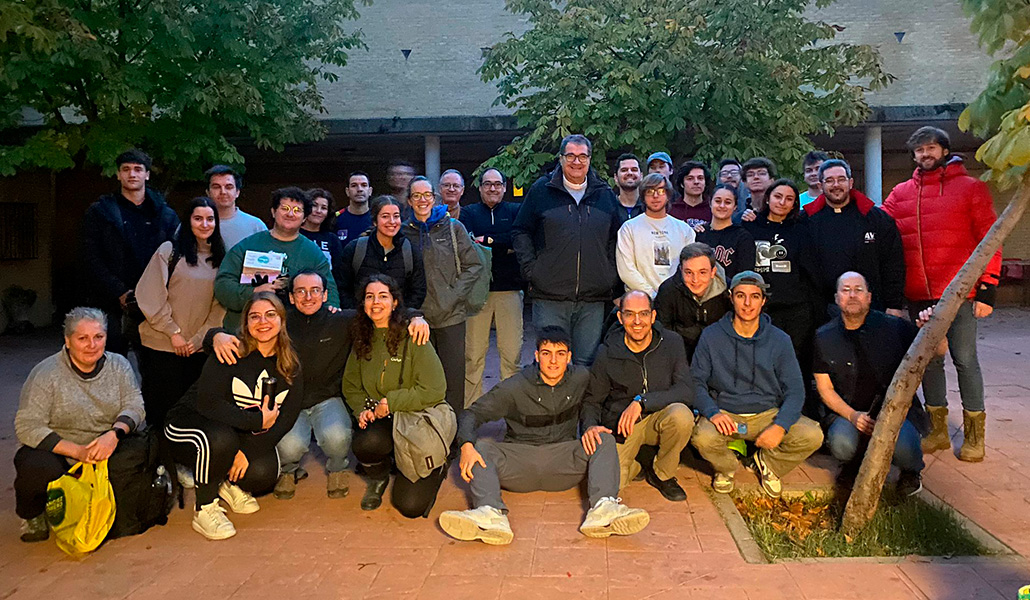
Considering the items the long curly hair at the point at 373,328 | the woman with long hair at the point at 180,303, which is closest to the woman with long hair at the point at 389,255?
the long curly hair at the point at 373,328

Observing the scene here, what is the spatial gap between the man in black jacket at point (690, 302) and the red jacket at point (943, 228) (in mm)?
1382

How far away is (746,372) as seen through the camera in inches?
187

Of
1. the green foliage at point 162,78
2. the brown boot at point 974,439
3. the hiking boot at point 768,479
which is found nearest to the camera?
the hiking boot at point 768,479

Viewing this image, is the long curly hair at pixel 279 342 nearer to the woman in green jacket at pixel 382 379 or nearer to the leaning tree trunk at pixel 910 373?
the woman in green jacket at pixel 382 379

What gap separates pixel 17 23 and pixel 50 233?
11953 millimetres

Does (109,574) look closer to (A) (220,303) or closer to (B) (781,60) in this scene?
(A) (220,303)

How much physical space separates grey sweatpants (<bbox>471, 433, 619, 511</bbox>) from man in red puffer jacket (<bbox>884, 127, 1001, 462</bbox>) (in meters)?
2.52

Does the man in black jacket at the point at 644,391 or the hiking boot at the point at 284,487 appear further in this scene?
the hiking boot at the point at 284,487

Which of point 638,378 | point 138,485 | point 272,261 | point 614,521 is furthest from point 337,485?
point 638,378

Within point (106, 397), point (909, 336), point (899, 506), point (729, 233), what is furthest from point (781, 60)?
point (106, 397)

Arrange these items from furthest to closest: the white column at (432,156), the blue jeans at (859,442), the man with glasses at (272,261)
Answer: the white column at (432,156) → the man with glasses at (272,261) → the blue jeans at (859,442)

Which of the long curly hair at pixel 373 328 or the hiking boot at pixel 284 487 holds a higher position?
the long curly hair at pixel 373 328

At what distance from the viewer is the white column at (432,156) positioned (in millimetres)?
13578

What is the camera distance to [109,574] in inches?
143
